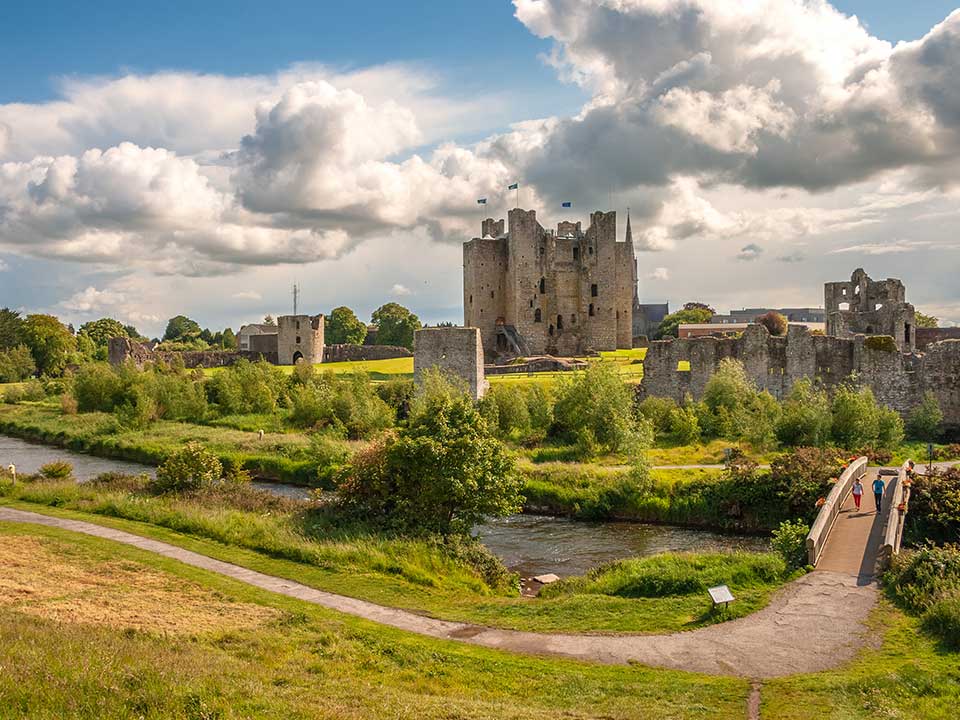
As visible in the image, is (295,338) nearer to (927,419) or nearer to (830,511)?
(927,419)

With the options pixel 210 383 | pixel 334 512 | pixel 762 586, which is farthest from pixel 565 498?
pixel 210 383

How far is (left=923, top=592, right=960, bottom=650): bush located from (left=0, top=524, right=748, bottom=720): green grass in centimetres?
378

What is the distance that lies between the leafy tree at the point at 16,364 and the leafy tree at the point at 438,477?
212 feet

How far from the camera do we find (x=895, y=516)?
1903 centimetres

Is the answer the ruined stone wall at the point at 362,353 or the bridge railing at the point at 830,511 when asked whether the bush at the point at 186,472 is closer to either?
the bridge railing at the point at 830,511

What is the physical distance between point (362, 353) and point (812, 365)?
47394mm

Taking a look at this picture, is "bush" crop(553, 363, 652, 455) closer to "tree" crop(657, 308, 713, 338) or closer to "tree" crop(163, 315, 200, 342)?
"tree" crop(657, 308, 713, 338)

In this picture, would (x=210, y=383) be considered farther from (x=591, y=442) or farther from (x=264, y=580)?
(x=264, y=580)

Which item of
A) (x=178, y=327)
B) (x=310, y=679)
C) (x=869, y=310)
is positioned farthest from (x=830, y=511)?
(x=178, y=327)

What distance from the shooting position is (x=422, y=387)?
40.0 metres

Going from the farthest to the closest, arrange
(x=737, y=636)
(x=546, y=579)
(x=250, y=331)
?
(x=250, y=331) → (x=546, y=579) → (x=737, y=636)

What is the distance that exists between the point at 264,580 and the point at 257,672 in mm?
6840

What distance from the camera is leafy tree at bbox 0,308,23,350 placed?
3174 inches

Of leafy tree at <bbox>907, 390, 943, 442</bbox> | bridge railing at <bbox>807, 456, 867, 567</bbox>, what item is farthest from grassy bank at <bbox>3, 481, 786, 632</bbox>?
leafy tree at <bbox>907, 390, 943, 442</bbox>
